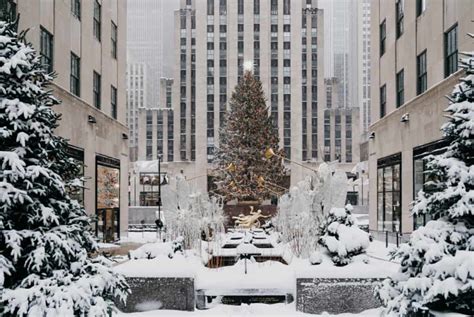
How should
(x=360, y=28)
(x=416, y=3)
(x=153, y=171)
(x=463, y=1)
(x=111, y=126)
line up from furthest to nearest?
(x=360, y=28)
(x=153, y=171)
(x=111, y=126)
(x=416, y=3)
(x=463, y=1)

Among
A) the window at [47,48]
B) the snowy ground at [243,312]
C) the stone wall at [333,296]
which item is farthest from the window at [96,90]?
the stone wall at [333,296]

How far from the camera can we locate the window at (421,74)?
22812 mm

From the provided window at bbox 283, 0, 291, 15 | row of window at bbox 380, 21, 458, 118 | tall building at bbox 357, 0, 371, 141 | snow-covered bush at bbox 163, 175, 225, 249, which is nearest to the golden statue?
snow-covered bush at bbox 163, 175, 225, 249

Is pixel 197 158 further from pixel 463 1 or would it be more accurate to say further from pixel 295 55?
pixel 463 1

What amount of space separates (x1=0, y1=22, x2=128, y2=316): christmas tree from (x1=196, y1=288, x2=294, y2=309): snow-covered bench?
4512mm

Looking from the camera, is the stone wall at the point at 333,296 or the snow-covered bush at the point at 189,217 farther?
the snow-covered bush at the point at 189,217

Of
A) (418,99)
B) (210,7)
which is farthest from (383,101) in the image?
(210,7)

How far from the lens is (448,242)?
6727mm

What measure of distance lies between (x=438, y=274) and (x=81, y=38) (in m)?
21.7

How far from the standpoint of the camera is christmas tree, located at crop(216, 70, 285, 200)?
4272cm

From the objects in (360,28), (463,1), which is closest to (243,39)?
(463,1)

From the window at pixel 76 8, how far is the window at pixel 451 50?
16.3 m

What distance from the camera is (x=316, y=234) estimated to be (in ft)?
47.4

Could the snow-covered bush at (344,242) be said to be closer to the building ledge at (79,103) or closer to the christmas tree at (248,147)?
the building ledge at (79,103)
